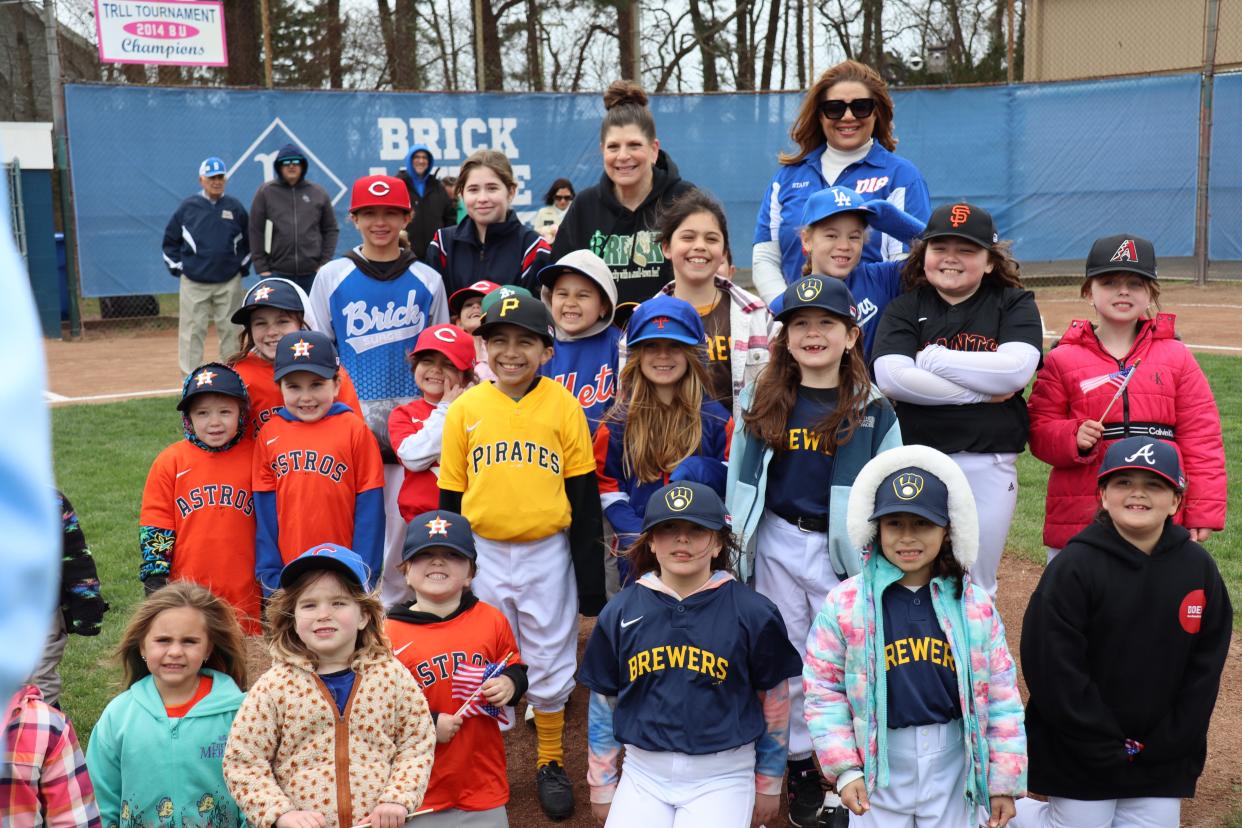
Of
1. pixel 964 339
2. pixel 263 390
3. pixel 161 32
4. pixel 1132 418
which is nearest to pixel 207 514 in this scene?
pixel 263 390

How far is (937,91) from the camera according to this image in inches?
619

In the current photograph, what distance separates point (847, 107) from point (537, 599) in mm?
2132

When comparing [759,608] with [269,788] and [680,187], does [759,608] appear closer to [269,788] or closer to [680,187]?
[269,788]

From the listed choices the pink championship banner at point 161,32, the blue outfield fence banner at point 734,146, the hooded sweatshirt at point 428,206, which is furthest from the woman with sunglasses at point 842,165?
the pink championship banner at point 161,32

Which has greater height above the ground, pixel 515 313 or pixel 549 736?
pixel 515 313

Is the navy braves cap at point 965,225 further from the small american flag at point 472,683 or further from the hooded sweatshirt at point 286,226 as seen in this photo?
the hooded sweatshirt at point 286,226

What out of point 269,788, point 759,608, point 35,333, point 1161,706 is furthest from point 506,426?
point 35,333

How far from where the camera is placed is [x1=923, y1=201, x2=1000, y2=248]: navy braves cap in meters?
3.65

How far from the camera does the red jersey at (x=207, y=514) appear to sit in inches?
157

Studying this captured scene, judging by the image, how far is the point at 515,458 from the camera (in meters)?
3.79

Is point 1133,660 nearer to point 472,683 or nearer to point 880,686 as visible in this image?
point 880,686

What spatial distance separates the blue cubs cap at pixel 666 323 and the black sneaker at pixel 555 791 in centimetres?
143

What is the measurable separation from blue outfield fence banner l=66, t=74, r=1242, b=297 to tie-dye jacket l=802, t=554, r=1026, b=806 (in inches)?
460

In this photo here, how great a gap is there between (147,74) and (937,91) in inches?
458
